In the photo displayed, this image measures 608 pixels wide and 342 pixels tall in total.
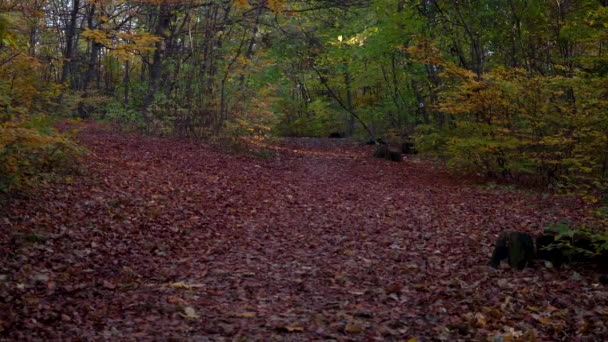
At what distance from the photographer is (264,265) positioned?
21.6 feet

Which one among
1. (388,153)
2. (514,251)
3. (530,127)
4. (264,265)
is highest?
(530,127)

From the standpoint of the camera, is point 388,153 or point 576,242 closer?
point 576,242

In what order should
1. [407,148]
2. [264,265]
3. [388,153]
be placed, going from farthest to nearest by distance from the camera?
[407,148] < [388,153] < [264,265]

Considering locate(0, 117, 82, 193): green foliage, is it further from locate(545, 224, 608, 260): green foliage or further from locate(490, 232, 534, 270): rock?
locate(545, 224, 608, 260): green foliage

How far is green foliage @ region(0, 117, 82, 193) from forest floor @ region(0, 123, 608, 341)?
0.32 metres

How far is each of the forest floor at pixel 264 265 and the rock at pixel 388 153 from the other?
23.4 ft

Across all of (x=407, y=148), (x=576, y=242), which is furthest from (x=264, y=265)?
(x=407, y=148)

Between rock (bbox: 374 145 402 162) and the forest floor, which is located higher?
rock (bbox: 374 145 402 162)

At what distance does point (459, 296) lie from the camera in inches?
208

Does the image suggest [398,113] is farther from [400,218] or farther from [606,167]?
[400,218]

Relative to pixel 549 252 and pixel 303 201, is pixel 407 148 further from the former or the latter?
pixel 549 252

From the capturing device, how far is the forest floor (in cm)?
446

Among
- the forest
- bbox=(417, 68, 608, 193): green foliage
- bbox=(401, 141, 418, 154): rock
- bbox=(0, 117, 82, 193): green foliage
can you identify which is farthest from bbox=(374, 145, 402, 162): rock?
bbox=(0, 117, 82, 193): green foliage

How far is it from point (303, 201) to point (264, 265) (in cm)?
437
